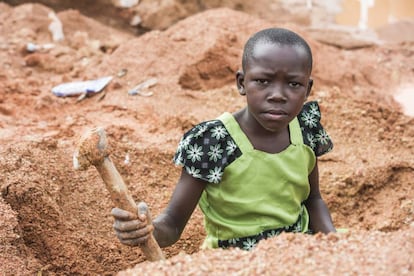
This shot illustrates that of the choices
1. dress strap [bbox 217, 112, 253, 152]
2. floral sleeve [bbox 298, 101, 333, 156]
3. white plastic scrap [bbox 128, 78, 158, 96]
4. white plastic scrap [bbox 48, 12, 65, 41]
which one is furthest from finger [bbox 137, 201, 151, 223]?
white plastic scrap [bbox 48, 12, 65, 41]

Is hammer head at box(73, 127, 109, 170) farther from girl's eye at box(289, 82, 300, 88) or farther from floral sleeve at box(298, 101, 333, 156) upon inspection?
floral sleeve at box(298, 101, 333, 156)

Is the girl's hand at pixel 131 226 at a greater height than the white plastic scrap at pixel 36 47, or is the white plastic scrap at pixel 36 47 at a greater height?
the girl's hand at pixel 131 226

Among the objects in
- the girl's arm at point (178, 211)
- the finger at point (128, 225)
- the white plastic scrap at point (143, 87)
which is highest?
the finger at point (128, 225)

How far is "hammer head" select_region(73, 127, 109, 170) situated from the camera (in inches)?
65.6

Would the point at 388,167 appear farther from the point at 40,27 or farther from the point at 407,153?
the point at 40,27

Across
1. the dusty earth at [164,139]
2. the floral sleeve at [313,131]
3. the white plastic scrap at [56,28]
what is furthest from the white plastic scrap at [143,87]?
the floral sleeve at [313,131]

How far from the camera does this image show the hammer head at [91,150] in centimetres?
167

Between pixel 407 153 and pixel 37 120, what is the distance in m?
2.40

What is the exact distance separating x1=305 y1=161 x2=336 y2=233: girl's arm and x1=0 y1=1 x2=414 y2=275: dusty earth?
21.0 inches

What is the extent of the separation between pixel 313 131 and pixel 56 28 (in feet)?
13.9

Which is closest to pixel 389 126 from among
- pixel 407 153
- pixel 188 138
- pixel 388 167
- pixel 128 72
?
pixel 407 153

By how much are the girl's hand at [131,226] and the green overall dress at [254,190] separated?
1.45 feet

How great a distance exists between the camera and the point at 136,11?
7.00 metres

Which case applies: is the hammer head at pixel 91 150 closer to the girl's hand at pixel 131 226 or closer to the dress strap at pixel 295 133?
the girl's hand at pixel 131 226
